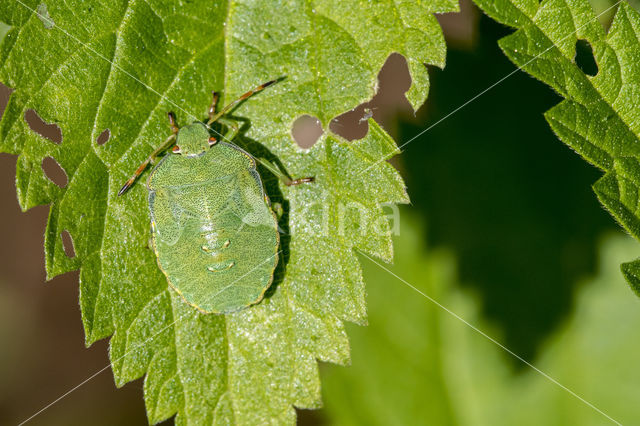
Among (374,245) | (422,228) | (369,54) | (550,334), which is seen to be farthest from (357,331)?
(369,54)

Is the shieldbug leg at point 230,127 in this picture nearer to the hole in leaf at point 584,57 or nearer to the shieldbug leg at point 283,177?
Result: the shieldbug leg at point 283,177

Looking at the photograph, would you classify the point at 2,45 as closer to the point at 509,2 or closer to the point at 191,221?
the point at 191,221

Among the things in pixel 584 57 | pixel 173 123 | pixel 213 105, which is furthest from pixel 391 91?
pixel 173 123

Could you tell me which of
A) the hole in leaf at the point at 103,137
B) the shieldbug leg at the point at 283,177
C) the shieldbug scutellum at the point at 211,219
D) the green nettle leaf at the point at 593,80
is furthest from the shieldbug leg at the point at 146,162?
the green nettle leaf at the point at 593,80

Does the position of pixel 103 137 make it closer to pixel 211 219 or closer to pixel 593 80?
pixel 211 219

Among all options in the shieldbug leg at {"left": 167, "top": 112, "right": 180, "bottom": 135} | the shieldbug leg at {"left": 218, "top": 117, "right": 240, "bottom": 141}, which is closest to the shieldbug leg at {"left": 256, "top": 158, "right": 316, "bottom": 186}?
the shieldbug leg at {"left": 218, "top": 117, "right": 240, "bottom": 141}

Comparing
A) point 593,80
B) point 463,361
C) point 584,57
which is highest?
point 584,57

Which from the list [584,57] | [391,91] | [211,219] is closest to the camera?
[211,219]
